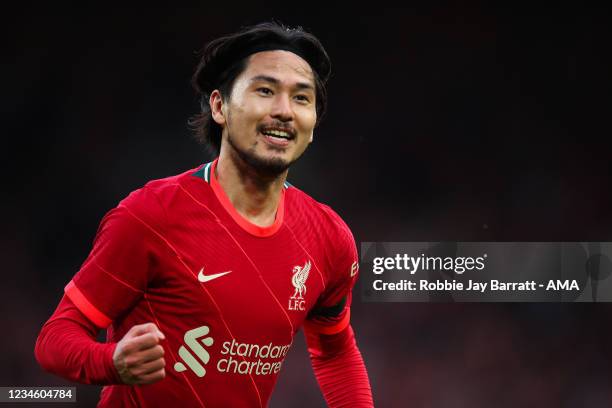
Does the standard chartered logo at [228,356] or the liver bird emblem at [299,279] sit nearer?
the standard chartered logo at [228,356]

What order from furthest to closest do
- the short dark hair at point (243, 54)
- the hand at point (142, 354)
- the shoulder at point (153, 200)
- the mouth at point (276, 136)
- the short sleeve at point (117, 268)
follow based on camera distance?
the short dark hair at point (243, 54) < the mouth at point (276, 136) < the shoulder at point (153, 200) < the short sleeve at point (117, 268) < the hand at point (142, 354)

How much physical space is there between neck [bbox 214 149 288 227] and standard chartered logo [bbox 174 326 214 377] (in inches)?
14.6

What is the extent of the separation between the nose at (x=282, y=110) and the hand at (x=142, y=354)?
0.75 m

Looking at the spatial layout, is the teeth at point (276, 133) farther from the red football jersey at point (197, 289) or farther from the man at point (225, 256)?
the red football jersey at point (197, 289)

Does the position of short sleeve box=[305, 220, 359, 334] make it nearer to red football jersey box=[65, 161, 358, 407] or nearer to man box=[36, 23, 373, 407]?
man box=[36, 23, 373, 407]

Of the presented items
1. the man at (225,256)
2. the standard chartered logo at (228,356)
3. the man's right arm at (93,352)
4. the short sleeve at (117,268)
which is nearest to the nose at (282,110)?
the man at (225,256)

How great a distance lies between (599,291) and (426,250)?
4.44 ft

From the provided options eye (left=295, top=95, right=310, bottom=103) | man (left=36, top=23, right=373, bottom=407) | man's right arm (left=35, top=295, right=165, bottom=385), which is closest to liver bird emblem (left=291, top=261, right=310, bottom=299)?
man (left=36, top=23, right=373, bottom=407)

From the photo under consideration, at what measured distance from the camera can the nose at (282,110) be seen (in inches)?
85.4

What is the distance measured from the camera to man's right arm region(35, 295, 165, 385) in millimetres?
1664

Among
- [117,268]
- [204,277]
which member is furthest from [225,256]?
[117,268]

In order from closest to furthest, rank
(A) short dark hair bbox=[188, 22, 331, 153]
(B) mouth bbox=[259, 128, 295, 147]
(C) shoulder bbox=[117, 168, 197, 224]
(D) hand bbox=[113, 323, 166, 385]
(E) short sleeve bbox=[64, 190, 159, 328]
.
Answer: (D) hand bbox=[113, 323, 166, 385] → (E) short sleeve bbox=[64, 190, 159, 328] → (C) shoulder bbox=[117, 168, 197, 224] → (B) mouth bbox=[259, 128, 295, 147] → (A) short dark hair bbox=[188, 22, 331, 153]

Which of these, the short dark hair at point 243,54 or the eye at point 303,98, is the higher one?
the short dark hair at point 243,54

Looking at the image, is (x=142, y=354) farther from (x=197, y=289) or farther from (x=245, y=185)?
(x=245, y=185)
